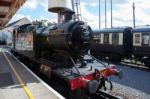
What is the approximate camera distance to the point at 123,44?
72.7 ft

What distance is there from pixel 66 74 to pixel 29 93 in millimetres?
1430

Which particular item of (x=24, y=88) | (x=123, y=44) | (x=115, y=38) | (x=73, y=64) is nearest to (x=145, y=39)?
(x=123, y=44)

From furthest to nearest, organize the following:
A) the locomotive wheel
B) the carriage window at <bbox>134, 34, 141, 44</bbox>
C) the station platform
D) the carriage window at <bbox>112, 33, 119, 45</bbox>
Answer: the carriage window at <bbox>112, 33, 119, 45</bbox> → the locomotive wheel → the carriage window at <bbox>134, 34, 141, 44</bbox> → the station platform

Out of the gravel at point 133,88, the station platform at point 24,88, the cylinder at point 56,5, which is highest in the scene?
the cylinder at point 56,5

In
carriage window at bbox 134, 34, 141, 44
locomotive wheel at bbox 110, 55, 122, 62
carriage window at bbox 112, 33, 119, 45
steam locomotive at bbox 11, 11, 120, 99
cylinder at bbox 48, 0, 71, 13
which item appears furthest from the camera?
carriage window at bbox 112, 33, 119, 45

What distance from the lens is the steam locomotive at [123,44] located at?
63.6 ft

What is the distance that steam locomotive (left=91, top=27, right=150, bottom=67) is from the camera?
19375 mm

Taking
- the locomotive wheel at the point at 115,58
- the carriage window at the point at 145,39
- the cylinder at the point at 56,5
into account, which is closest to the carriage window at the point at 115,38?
the locomotive wheel at the point at 115,58

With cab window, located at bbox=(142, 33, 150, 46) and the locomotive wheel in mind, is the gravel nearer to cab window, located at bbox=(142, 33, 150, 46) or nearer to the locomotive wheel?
cab window, located at bbox=(142, 33, 150, 46)

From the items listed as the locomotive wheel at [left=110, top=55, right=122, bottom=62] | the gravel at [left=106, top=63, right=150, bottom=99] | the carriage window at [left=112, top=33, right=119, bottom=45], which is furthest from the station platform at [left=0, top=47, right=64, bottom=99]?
the carriage window at [left=112, top=33, right=119, bottom=45]

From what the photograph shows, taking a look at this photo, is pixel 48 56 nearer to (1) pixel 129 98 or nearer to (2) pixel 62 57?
(2) pixel 62 57

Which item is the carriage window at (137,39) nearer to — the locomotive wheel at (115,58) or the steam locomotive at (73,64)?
the locomotive wheel at (115,58)

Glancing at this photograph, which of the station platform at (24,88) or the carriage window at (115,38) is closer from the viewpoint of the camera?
Result: the station platform at (24,88)

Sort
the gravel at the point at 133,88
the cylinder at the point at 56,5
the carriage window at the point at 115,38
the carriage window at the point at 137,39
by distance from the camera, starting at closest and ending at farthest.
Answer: the gravel at the point at 133,88
the cylinder at the point at 56,5
the carriage window at the point at 137,39
the carriage window at the point at 115,38
